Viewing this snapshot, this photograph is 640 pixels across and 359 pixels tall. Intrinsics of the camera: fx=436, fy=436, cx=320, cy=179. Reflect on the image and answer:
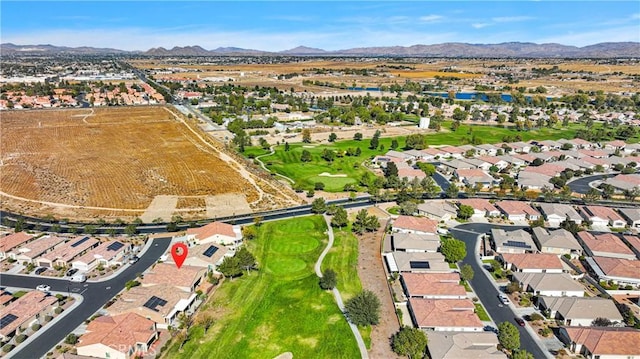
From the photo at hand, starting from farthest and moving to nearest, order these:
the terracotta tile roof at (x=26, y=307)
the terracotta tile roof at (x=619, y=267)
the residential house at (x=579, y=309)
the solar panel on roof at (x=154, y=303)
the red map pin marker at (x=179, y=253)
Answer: the red map pin marker at (x=179, y=253) < the terracotta tile roof at (x=619, y=267) < the residential house at (x=579, y=309) < the solar panel on roof at (x=154, y=303) < the terracotta tile roof at (x=26, y=307)

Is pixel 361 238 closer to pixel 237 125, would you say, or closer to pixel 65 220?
pixel 65 220

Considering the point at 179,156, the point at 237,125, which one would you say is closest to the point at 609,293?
the point at 179,156

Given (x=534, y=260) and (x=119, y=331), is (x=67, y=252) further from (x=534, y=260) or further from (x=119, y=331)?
(x=534, y=260)

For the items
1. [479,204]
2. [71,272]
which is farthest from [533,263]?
[71,272]

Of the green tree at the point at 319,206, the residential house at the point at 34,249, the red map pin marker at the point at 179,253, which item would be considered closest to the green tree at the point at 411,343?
the red map pin marker at the point at 179,253

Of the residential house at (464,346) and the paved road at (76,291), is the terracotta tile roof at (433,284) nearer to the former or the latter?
the residential house at (464,346)

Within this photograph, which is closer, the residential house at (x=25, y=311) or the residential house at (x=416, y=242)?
the residential house at (x=25, y=311)
